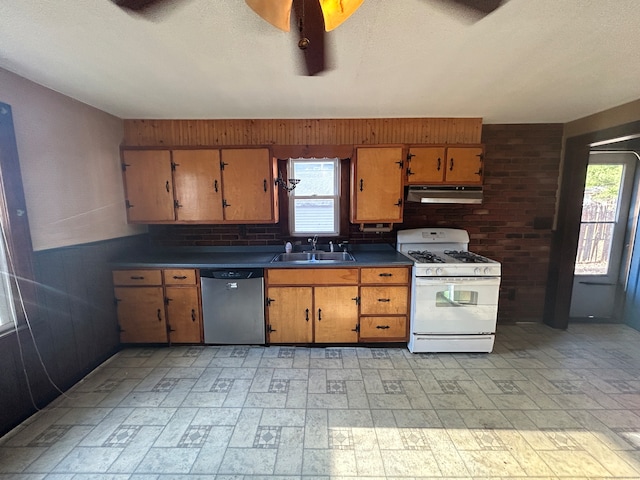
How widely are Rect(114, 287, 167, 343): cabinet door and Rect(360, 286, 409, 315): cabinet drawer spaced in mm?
2106

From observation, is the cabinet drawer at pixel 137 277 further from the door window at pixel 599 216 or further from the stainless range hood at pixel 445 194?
the door window at pixel 599 216

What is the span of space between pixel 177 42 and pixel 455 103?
2318mm

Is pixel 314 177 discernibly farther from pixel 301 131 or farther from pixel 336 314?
pixel 336 314

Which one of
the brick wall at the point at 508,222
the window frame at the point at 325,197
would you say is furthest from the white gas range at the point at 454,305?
the window frame at the point at 325,197

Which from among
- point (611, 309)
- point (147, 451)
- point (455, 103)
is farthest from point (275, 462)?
point (611, 309)

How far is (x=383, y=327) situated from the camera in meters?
2.77

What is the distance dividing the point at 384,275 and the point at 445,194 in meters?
1.10

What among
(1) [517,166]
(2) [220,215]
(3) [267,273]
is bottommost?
(3) [267,273]

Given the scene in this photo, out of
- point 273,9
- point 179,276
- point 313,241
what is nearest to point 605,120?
point 313,241

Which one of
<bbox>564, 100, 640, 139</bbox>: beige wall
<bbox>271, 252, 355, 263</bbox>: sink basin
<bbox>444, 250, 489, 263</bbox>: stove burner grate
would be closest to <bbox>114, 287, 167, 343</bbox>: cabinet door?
<bbox>271, 252, 355, 263</bbox>: sink basin

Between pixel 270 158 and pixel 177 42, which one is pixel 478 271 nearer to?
pixel 270 158

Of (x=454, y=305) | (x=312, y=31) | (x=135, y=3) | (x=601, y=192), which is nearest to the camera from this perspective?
(x=135, y=3)

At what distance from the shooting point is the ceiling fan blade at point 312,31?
124cm

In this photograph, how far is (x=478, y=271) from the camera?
2562 mm
